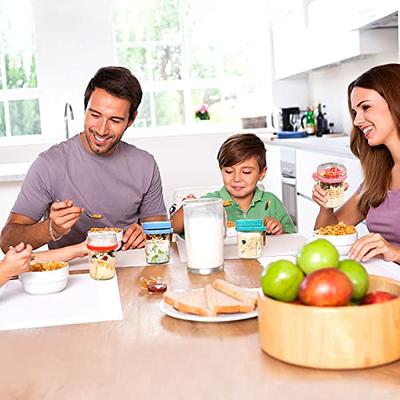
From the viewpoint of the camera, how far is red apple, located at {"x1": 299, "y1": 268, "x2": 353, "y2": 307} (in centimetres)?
110

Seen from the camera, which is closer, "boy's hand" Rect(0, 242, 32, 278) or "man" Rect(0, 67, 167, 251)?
"boy's hand" Rect(0, 242, 32, 278)

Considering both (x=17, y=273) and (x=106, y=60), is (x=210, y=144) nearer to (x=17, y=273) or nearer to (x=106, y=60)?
(x=106, y=60)

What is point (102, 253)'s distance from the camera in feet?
6.03

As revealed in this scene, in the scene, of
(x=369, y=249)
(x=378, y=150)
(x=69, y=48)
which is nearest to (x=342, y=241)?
Result: (x=369, y=249)

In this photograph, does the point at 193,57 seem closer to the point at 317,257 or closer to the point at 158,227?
the point at 158,227

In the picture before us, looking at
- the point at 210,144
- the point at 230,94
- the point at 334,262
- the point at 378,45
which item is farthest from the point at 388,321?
the point at 230,94

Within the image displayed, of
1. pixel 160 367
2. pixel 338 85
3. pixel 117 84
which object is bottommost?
pixel 160 367

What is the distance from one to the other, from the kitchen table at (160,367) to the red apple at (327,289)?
0.11m

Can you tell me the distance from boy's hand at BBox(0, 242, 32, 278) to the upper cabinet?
2.50 metres

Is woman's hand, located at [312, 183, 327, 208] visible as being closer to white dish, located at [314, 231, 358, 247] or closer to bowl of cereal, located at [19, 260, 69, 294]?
white dish, located at [314, 231, 358, 247]

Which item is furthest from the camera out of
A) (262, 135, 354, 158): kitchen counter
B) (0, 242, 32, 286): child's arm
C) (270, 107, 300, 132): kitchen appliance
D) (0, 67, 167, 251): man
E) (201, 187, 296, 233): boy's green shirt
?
(270, 107, 300, 132): kitchen appliance

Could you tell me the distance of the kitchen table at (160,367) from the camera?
105 centimetres

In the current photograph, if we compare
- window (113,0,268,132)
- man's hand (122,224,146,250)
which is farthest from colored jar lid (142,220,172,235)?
window (113,0,268,132)

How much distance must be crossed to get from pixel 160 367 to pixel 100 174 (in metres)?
1.60
